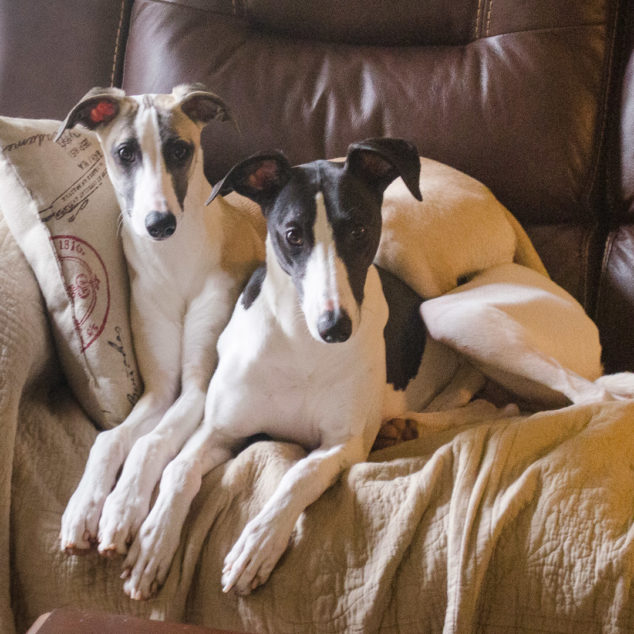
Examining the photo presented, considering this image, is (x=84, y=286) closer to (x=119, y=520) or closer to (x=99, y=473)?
(x=99, y=473)

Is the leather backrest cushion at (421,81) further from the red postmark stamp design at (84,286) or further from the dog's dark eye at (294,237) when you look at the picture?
the dog's dark eye at (294,237)

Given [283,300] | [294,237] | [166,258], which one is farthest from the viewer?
[166,258]

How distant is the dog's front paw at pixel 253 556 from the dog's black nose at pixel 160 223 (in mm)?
619

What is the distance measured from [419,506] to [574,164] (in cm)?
123

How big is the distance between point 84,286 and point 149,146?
1.11 ft

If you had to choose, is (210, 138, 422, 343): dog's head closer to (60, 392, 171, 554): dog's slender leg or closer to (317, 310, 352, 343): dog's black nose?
(317, 310, 352, 343): dog's black nose

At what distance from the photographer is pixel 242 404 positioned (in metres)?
1.43

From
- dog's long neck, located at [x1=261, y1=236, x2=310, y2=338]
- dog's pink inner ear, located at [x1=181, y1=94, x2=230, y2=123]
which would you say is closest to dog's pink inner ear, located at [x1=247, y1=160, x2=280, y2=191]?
dog's long neck, located at [x1=261, y1=236, x2=310, y2=338]

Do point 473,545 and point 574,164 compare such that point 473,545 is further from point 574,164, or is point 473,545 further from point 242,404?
point 574,164

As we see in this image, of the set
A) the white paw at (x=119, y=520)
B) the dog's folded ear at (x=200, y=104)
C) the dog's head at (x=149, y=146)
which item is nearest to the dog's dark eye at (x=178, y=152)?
the dog's head at (x=149, y=146)

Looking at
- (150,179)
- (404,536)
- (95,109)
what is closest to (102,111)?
(95,109)

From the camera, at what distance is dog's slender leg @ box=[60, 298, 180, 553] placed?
4.13ft

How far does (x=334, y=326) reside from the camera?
1.18m

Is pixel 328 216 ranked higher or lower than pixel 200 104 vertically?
lower
